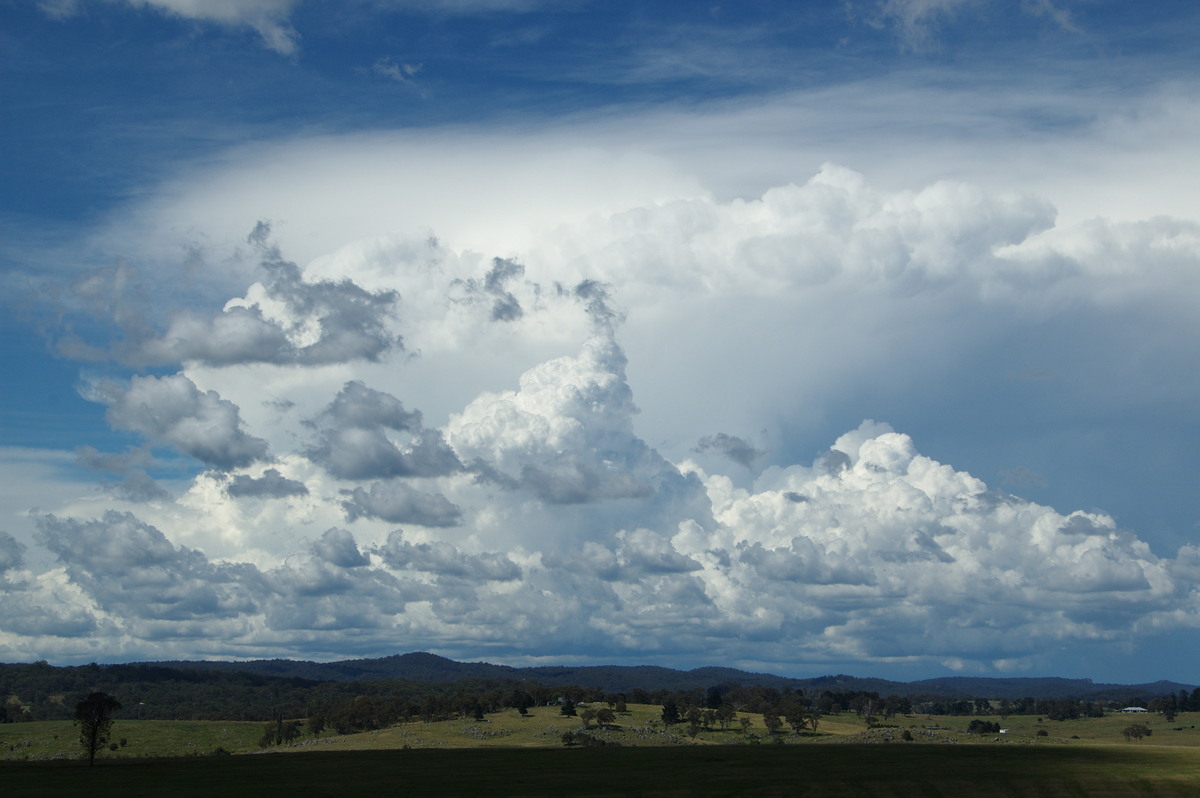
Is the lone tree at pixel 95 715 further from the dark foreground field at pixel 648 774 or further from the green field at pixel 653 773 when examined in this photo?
the dark foreground field at pixel 648 774

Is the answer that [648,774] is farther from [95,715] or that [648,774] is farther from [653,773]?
[95,715]

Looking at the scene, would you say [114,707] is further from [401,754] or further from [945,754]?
[945,754]

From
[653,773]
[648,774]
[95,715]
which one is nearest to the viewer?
[648,774]

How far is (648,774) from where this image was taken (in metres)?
141

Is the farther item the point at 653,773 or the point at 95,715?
the point at 95,715

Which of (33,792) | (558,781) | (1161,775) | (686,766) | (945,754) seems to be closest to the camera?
(33,792)

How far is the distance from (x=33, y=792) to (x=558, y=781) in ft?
194

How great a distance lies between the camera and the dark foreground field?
415ft

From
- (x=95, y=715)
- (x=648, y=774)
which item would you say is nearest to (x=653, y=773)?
(x=648, y=774)

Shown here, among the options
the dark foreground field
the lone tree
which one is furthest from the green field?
the lone tree

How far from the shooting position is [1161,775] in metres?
143

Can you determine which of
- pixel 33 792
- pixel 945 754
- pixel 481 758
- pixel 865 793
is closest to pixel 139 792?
pixel 33 792

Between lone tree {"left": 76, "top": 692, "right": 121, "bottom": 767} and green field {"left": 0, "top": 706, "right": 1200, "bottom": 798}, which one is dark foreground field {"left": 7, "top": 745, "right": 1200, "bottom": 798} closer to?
green field {"left": 0, "top": 706, "right": 1200, "bottom": 798}

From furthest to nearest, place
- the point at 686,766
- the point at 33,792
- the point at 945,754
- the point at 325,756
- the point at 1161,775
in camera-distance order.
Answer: the point at 325,756 < the point at 945,754 < the point at 686,766 < the point at 1161,775 < the point at 33,792
